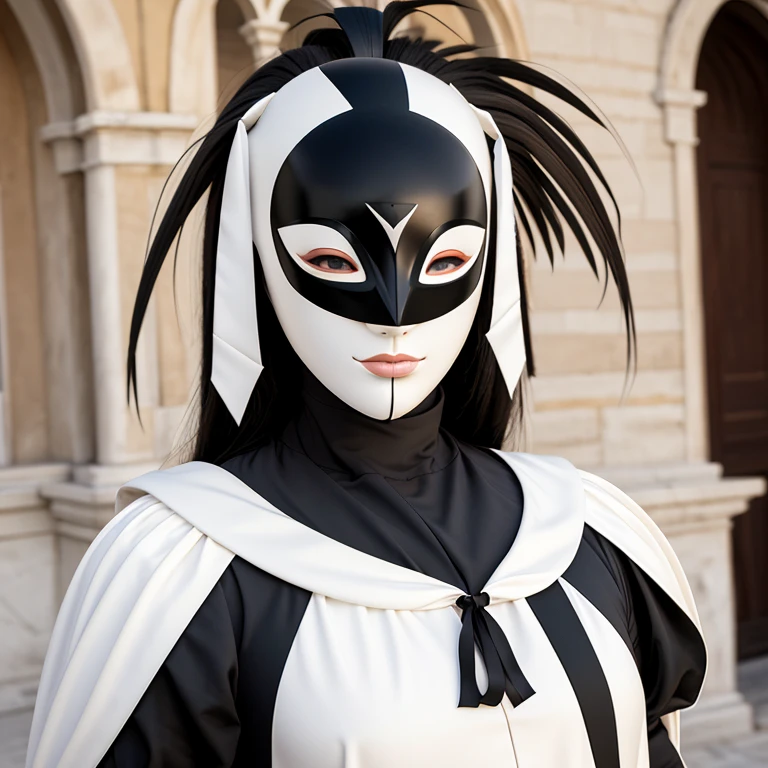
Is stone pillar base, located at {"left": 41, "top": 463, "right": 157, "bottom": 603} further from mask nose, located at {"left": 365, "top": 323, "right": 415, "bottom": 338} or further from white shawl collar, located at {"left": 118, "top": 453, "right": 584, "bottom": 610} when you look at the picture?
mask nose, located at {"left": 365, "top": 323, "right": 415, "bottom": 338}

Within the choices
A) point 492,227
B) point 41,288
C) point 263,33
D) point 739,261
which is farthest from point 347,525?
point 739,261

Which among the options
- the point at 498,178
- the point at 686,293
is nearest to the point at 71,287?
the point at 686,293

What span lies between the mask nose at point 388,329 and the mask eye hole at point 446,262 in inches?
2.9

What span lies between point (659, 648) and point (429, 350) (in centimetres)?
54

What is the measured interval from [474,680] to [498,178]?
0.62 meters

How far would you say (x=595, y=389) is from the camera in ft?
15.2

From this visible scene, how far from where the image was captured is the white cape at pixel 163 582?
1.18 metres

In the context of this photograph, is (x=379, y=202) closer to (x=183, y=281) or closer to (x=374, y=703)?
(x=374, y=703)

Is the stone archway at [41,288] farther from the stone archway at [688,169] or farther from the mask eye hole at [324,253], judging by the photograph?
the mask eye hole at [324,253]

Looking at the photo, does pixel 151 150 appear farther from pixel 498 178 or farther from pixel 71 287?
pixel 498 178

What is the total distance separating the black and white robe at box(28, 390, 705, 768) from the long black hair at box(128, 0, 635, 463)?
0.09 m

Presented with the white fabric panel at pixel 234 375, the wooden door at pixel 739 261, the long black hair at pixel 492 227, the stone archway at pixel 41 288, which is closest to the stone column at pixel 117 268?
the stone archway at pixel 41 288

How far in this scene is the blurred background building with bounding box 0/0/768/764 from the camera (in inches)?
153

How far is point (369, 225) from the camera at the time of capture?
123cm
